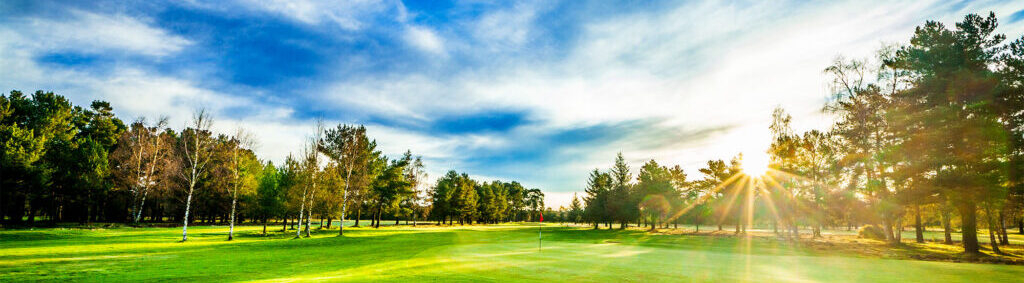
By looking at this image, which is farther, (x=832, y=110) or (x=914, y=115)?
(x=832, y=110)

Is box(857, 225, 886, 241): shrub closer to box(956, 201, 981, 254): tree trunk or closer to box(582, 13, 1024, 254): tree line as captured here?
box(582, 13, 1024, 254): tree line

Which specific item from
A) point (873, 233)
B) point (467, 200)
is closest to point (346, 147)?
point (467, 200)

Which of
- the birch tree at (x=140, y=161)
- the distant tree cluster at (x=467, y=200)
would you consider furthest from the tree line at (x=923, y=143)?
the birch tree at (x=140, y=161)

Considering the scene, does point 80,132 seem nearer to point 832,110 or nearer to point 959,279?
point 959,279

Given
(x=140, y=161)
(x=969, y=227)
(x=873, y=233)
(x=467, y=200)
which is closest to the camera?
(x=969, y=227)

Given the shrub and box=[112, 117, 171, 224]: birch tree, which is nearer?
the shrub

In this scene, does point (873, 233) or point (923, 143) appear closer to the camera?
point (923, 143)

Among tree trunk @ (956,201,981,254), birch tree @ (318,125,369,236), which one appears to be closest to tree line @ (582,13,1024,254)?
tree trunk @ (956,201,981,254)

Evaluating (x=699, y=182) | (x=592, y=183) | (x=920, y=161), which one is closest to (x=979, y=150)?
(x=920, y=161)

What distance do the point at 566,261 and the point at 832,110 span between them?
3370 centimetres

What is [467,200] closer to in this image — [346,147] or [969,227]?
[346,147]

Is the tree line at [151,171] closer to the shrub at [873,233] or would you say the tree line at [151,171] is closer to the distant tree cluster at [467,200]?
the distant tree cluster at [467,200]

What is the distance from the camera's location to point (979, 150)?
2348 cm

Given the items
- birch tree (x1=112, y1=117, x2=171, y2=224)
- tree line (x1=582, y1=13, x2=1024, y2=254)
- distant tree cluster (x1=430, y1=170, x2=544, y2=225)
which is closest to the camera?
tree line (x1=582, y1=13, x2=1024, y2=254)
